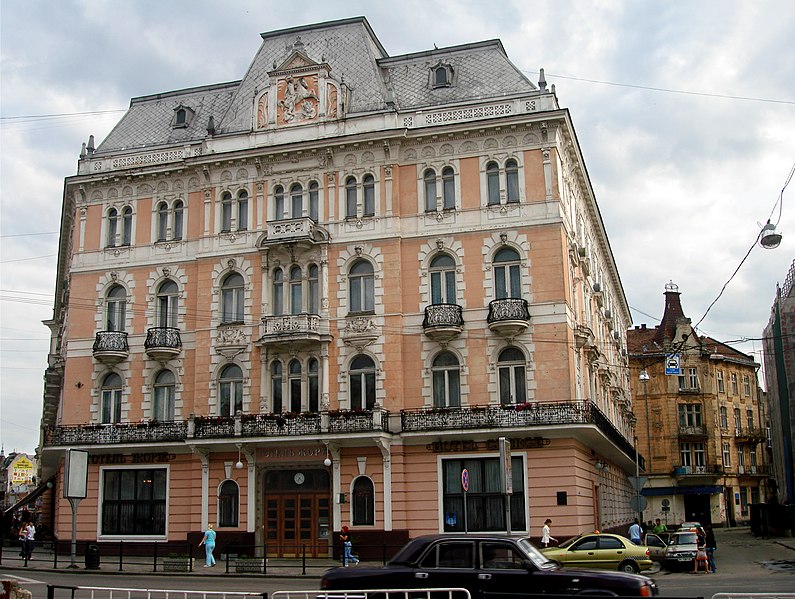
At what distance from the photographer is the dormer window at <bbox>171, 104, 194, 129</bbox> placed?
146ft

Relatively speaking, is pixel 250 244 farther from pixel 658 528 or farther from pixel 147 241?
→ pixel 658 528

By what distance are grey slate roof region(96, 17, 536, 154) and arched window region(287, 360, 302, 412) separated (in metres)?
11.3

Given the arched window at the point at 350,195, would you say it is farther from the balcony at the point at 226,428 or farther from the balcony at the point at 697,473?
the balcony at the point at 697,473

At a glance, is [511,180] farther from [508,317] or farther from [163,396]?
[163,396]

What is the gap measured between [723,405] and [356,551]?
56912 mm

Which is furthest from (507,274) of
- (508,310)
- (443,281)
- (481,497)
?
(481,497)

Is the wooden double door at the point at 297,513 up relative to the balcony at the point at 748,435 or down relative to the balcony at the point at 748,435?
down

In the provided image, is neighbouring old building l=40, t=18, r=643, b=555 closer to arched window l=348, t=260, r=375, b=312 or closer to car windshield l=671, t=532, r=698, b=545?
arched window l=348, t=260, r=375, b=312

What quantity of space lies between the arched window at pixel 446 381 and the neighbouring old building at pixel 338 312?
0.28 feet

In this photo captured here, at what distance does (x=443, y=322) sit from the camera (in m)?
36.1

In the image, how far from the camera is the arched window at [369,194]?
127ft

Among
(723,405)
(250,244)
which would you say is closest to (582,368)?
(250,244)

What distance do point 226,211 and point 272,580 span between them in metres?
18.3

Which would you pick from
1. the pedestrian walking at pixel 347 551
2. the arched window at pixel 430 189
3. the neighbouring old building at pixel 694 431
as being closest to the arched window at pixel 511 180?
the arched window at pixel 430 189
